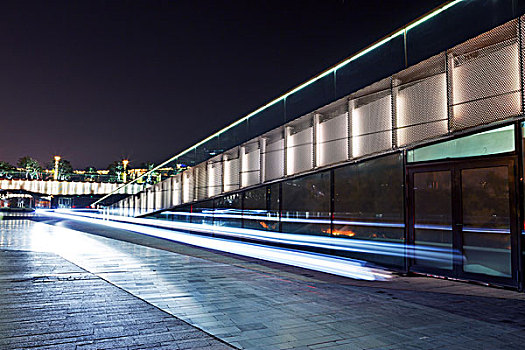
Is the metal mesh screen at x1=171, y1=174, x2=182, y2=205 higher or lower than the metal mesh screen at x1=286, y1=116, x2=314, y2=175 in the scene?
lower

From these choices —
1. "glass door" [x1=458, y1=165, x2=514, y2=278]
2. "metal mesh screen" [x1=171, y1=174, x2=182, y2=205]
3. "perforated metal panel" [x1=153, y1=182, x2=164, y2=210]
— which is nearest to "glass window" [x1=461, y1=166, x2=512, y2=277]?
"glass door" [x1=458, y1=165, x2=514, y2=278]

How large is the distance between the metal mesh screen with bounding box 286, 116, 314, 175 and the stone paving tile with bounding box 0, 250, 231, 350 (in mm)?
7510

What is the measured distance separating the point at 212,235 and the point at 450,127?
13787mm

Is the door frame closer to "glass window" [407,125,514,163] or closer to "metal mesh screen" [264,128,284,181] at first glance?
"glass window" [407,125,514,163]

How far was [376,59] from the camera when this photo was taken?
11.4 m

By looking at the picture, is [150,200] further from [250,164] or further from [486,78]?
[486,78]

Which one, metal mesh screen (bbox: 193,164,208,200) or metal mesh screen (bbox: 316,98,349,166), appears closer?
metal mesh screen (bbox: 316,98,349,166)

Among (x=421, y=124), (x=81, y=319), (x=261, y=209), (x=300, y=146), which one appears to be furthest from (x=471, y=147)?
(x=261, y=209)

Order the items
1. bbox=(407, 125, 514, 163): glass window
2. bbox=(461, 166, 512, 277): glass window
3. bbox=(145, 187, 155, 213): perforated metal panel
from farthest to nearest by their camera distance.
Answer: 1. bbox=(145, 187, 155, 213): perforated metal panel
2. bbox=(461, 166, 512, 277): glass window
3. bbox=(407, 125, 514, 163): glass window

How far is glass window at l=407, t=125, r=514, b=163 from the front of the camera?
9414 millimetres

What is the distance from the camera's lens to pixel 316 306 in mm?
7098

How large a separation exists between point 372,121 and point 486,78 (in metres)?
3.25

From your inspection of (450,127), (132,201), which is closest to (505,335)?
(450,127)

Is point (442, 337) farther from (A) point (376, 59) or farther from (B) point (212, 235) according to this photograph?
(B) point (212, 235)
